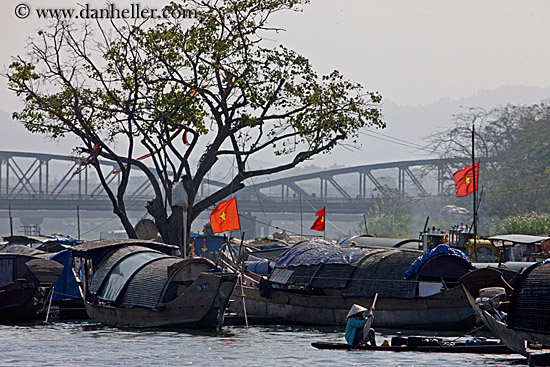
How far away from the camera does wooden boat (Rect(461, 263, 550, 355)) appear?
704 inches

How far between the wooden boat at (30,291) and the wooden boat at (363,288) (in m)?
7.73

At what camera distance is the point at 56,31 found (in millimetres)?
37312

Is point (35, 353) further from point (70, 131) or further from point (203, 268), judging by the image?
point (70, 131)

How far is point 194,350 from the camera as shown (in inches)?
862

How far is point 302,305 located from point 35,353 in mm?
11005

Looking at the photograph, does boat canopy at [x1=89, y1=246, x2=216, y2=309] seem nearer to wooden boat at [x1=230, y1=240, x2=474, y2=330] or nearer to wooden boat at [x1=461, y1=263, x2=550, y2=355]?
wooden boat at [x1=230, y1=240, x2=474, y2=330]

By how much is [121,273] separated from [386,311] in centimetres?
946

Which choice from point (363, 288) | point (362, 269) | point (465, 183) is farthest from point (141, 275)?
point (465, 183)

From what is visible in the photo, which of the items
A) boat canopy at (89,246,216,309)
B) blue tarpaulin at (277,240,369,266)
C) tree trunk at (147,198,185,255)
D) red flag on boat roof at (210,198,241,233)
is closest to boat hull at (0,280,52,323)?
boat canopy at (89,246,216,309)

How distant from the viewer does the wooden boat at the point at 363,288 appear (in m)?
26.4

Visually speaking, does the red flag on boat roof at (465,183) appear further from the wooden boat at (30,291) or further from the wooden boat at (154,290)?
the wooden boat at (30,291)

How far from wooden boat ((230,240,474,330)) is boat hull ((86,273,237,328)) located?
383cm

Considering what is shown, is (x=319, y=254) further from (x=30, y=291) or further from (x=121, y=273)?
(x=30, y=291)

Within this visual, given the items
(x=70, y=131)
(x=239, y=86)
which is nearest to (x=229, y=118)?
(x=239, y=86)
